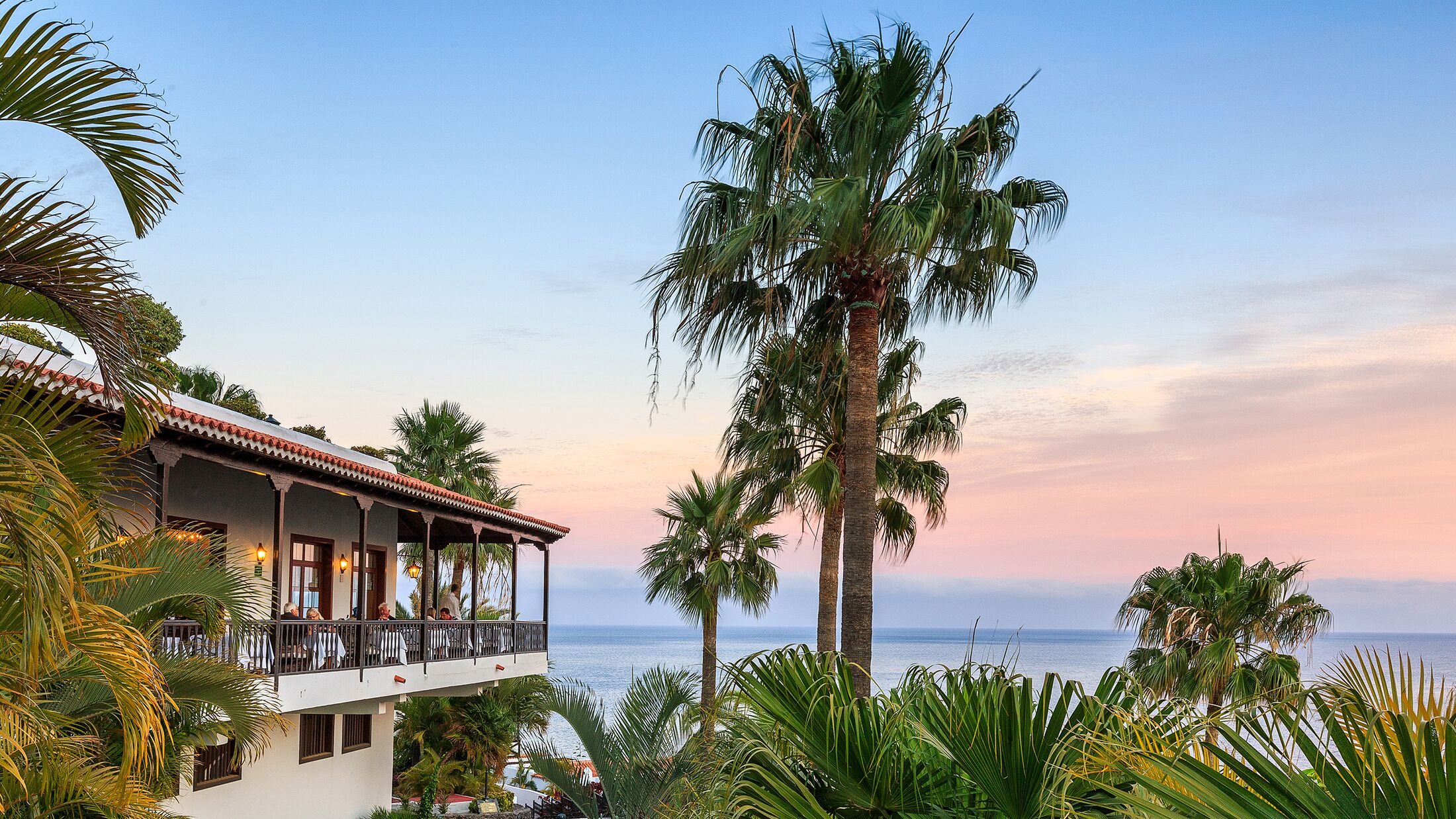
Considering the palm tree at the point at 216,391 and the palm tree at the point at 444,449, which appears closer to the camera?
the palm tree at the point at 216,391

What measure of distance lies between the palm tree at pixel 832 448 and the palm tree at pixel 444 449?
11.7 metres

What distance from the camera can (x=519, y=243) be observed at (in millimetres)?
27203

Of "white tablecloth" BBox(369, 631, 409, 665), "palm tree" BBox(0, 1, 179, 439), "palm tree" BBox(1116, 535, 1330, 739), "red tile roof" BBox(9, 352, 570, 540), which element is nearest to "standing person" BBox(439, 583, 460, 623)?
"red tile roof" BBox(9, 352, 570, 540)

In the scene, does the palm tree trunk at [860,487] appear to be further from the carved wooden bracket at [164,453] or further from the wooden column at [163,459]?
the carved wooden bracket at [164,453]

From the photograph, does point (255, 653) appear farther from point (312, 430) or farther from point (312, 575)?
point (312, 430)

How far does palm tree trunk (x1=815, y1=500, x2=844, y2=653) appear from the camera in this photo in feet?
57.6

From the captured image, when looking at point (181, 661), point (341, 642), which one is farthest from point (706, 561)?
point (181, 661)

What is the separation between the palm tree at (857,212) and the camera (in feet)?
35.8

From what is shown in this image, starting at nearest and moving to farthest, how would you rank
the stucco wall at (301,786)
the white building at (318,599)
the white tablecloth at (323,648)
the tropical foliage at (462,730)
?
the white building at (318,599) < the white tablecloth at (323,648) < the stucco wall at (301,786) < the tropical foliage at (462,730)

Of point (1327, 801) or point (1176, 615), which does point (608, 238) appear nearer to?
point (1176, 615)

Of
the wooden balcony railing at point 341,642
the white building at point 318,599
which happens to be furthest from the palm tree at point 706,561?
the wooden balcony railing at point 341,642

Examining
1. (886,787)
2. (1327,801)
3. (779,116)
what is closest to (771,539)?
(779,116)

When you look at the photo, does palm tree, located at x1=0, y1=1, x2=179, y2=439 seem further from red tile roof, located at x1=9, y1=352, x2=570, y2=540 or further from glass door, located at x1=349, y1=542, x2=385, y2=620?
glass door, located at x1=349, y1=542, x2=385, y2=620

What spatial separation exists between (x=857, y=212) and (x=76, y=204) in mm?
7446
